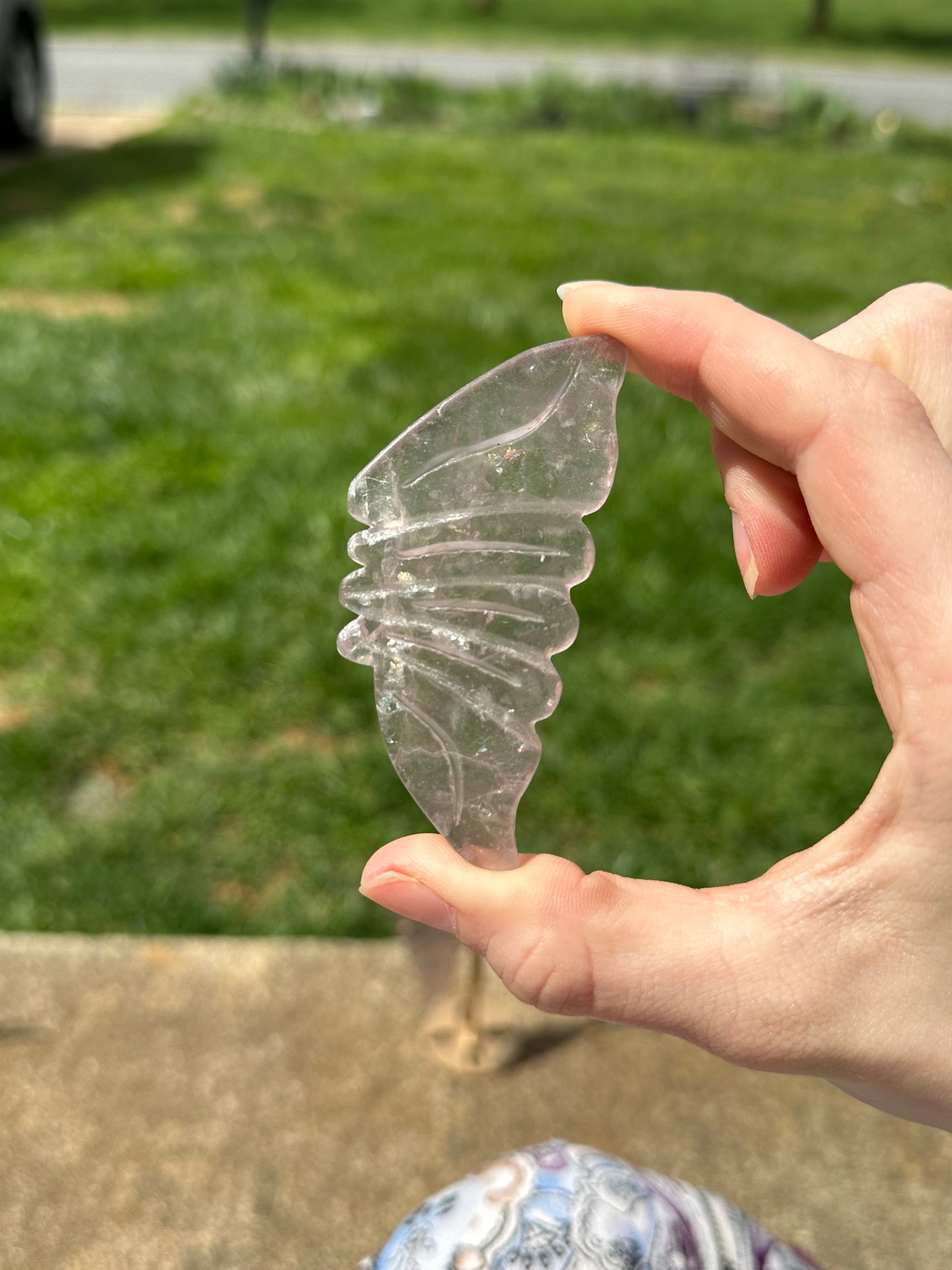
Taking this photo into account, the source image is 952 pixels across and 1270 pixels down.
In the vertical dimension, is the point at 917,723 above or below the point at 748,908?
above

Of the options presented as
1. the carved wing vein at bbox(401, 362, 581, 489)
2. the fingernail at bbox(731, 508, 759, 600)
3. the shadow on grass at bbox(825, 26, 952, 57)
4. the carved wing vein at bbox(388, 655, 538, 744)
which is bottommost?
the shadow on grass at bbox(825, 26, 952, 57)

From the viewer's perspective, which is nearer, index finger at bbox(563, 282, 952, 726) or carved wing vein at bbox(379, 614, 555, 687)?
index finger at bbox(563, 282, 952, 726)

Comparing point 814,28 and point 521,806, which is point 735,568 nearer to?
point 521,806

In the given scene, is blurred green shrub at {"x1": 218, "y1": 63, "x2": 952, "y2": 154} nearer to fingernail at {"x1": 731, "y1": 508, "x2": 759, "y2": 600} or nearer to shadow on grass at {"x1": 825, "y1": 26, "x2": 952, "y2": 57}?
fingernail at {"x1": 731, "y1": 508, "x2": 759, "y2": 600}

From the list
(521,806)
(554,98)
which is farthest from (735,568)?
(554,98)

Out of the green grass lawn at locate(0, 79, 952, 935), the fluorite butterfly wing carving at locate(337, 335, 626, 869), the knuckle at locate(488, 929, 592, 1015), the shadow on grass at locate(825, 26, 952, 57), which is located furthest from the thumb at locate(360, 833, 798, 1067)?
the shadow on grass at locate(825, 26, 952, 57)

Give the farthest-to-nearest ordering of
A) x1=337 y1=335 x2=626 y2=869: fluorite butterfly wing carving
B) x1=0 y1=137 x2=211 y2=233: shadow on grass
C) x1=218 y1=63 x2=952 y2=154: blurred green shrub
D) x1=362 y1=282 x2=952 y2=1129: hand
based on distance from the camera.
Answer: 1. x1=218 y1=63 x2=952 y2=154: blurred green shrub
2. x1=0 y1=137 x2=211 y2=233: shadow on grass
3. x1=337 y1=335 x2=626 y2=869: fluorite butterfly wing carving
4. x1=362 y1=282 x2=952 y2=1129: hand

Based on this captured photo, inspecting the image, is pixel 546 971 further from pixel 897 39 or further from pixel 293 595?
pixel 897 39

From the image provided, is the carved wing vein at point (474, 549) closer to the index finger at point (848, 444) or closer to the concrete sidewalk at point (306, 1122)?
the index finger at point (848, 444)

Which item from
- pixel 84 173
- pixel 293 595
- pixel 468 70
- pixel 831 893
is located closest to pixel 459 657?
pixel 831 893
